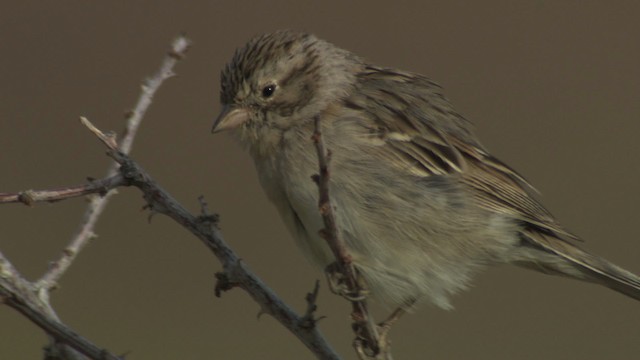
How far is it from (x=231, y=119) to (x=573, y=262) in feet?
4.82

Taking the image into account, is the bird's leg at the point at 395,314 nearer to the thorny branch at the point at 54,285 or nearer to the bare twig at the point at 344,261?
the bare twig at the point at 344,261

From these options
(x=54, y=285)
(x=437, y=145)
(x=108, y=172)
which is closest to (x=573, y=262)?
(x=437, y=145)

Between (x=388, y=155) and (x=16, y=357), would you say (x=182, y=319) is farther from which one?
(x=388, y=155)

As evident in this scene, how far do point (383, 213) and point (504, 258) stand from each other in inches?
24.8

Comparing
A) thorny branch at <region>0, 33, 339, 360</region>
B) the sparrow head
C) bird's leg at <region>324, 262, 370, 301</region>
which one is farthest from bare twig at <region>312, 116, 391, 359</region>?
the sparrow head

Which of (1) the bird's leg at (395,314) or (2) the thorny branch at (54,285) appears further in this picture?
(1) the bird's leg at (395,314)

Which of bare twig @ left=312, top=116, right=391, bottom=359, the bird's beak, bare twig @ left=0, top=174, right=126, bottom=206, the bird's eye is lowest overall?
bare twig @ left=312, top=116, right=391, bottom=359

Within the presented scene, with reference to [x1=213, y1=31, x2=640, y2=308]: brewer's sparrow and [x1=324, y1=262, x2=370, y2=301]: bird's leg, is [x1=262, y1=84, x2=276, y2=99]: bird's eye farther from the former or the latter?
[x1=324, y1=262, x2=370, y2=301]: bird's leg

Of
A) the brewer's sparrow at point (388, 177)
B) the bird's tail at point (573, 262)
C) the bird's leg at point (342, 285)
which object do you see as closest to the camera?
the bird's leg at point (342, 285)

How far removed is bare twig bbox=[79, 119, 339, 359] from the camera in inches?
134

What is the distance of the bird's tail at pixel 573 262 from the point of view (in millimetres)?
4836

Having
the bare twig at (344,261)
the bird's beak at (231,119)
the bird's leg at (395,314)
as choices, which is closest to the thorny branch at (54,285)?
the bare twig at (344,261)

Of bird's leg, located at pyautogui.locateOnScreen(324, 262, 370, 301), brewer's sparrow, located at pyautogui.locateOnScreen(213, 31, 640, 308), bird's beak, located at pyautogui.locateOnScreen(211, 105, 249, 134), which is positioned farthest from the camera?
bird's beak, located at pyautogui.locateOnScreen(211, 105, 249, 134)

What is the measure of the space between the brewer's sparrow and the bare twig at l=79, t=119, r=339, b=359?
2.28ft
